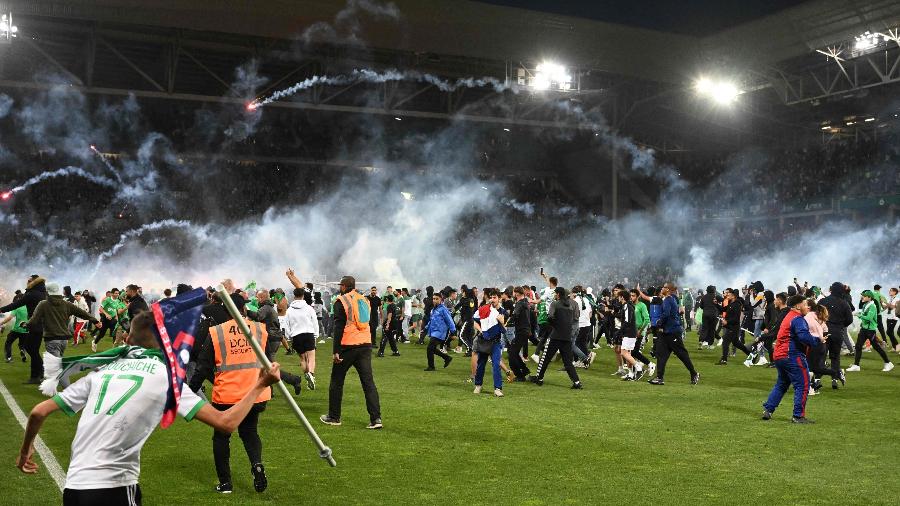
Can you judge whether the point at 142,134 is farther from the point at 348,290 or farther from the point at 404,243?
the point at 348,290

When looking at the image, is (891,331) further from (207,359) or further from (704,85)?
(207,359)

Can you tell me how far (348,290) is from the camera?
10.6 m

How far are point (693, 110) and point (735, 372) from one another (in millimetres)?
21121

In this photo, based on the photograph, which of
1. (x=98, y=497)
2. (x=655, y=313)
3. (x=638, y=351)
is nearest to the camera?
(x=98, y=497)

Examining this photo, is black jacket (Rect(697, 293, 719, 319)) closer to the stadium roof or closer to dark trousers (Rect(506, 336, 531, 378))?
dark trousers (Rect(506, 336, 531, 378))

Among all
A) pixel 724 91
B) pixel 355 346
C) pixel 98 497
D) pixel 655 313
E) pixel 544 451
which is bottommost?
pixel 544 451

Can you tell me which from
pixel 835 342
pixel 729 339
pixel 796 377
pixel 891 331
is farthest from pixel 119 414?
pixel 891 331

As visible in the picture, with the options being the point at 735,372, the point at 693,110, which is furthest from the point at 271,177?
the point at 735,372

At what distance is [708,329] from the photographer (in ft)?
71.1

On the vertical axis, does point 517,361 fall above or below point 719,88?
below

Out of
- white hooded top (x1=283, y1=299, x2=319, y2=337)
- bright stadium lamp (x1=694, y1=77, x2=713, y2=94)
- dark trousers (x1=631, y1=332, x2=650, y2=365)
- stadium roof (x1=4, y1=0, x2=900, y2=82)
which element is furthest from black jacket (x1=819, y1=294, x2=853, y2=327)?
bright stadium lamp (x1=694, y1=77, x2=713, y2=94)

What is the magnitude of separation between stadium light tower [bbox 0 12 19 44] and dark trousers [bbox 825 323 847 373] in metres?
20.9

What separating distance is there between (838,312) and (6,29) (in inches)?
837

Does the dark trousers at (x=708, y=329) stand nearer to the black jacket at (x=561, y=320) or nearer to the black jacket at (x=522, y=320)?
the black jacket at (x=522, y=320)
